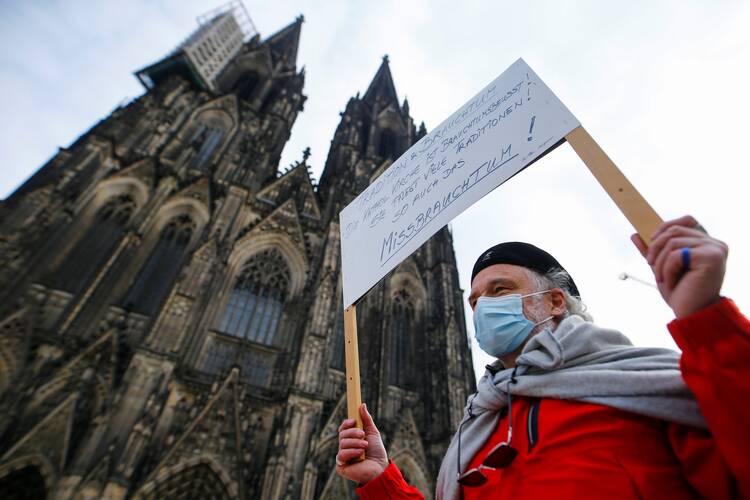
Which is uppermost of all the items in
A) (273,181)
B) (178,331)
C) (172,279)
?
(273,181)

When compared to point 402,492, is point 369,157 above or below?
above

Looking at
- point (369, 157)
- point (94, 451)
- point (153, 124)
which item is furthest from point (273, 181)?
point (94, 451)

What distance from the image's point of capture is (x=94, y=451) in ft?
22.4

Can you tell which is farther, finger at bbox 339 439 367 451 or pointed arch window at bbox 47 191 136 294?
pointed arch window at bbox 47 191 136 294

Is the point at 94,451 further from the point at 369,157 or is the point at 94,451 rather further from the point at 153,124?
the point at 369,157

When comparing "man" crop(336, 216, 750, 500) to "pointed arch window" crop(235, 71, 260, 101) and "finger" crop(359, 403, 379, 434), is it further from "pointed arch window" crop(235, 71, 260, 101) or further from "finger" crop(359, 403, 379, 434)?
"pointed arch window" crop(235, 71, 260, 101)

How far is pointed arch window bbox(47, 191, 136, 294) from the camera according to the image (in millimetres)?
9945

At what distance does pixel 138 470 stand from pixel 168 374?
70.5 inches

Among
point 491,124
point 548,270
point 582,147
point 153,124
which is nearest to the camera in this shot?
point 582,147

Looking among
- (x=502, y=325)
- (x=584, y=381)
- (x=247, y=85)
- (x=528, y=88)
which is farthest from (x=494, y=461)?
(x=247, y=85)

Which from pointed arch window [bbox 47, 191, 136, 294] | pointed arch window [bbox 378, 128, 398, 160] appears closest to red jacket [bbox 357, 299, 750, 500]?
pointed arch window [bbox 47, 191, 136, 294]

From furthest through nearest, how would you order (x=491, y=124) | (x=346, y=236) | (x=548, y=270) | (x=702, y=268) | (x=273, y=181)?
(x=273, y=181)
(x=346, y=236)
(x=491, y=124)
(x=548, y=270)
(x=702, y=268)

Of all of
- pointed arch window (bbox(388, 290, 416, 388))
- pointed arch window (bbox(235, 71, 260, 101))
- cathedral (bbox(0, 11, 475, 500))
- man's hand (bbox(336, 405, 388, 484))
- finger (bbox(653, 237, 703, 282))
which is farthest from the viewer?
pointed arch window (bbox(235, 71, 260, 101))

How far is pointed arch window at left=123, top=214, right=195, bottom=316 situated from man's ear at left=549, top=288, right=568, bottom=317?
35.2ft
